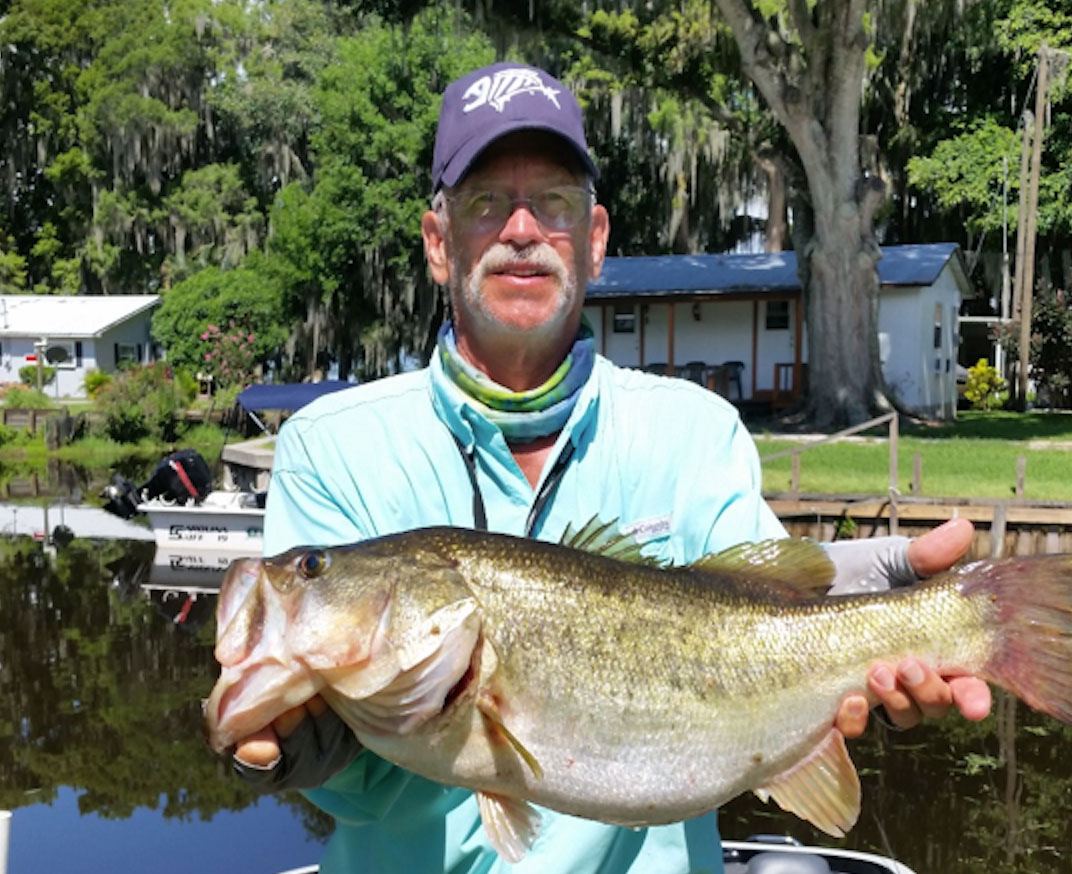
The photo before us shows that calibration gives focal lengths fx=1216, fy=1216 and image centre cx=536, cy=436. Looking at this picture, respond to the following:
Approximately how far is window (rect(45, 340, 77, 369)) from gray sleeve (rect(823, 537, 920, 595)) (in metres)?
46.6

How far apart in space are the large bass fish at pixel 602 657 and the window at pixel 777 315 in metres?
26.7

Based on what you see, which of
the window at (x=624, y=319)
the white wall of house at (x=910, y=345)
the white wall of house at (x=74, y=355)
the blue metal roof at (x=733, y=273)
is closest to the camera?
the white wall of house at (x=910, y=345)

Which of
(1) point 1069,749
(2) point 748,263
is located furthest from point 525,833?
(2) point 748,263

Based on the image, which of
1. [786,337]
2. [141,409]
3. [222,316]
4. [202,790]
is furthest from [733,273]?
[202,790]

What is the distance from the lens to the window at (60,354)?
45625mm

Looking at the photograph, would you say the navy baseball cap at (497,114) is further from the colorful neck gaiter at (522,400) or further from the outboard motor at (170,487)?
the outboard motor at (170,487)

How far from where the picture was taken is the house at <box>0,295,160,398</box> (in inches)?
1780

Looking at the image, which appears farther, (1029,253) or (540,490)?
(1029,253)

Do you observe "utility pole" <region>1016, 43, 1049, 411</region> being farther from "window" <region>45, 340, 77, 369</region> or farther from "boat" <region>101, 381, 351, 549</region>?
"window" <region>45, 340, 77, 369</region>

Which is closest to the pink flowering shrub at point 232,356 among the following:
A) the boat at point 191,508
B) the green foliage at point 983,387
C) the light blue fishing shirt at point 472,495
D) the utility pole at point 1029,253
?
the boat at point 191,508

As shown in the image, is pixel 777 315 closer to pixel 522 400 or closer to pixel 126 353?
pixel 522 400

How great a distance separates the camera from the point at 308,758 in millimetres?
2100

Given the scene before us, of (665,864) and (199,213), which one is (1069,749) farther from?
(199,213)

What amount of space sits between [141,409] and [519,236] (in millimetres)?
30354
